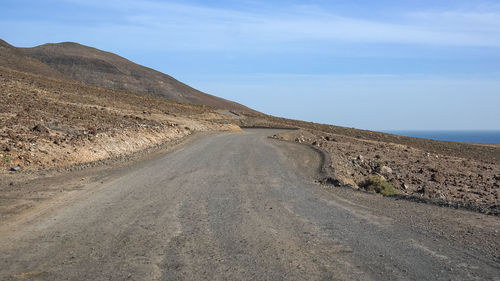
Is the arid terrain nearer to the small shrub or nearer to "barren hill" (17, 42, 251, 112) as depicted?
the small shrub

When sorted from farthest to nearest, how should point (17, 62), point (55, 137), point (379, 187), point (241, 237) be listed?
point (17, 62), point (55, 137), point (379, 187), point (241, 237)

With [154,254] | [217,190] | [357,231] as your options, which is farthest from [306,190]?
[154,254]

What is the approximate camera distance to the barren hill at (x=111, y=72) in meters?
124

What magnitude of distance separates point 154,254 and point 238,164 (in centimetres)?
1299

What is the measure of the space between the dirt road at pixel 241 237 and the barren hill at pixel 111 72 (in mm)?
110074

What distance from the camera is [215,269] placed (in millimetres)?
6371

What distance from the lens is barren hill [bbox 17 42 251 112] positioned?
12394cm

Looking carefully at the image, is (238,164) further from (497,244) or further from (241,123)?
(241,123)

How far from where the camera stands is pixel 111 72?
13238 cm

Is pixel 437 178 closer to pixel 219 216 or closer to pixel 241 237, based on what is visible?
pixel 219 216

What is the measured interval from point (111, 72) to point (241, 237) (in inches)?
5186

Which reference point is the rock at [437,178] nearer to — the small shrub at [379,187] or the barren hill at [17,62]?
the small shrub at [379,187]

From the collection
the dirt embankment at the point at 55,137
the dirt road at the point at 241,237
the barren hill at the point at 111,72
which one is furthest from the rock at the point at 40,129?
the barren hill at the point at 111,72

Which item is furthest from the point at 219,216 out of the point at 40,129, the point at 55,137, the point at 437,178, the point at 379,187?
the point at 437,178
